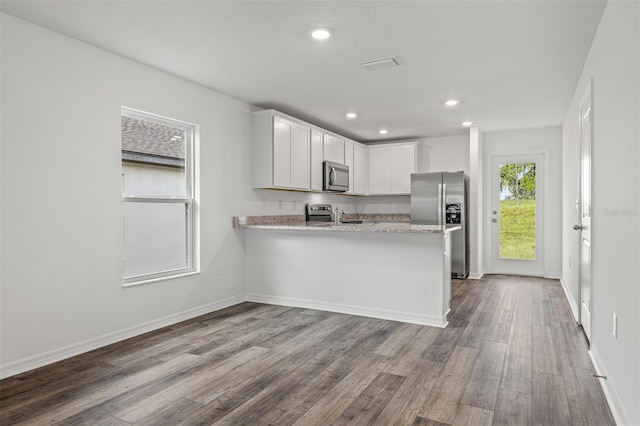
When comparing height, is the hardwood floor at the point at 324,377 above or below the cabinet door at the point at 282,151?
below

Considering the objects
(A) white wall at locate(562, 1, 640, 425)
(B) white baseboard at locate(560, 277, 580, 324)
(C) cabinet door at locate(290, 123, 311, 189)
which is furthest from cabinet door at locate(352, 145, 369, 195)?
(A) white wall at locate(562, 1, 640, 425)

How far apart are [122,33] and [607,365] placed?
3906 millimetres

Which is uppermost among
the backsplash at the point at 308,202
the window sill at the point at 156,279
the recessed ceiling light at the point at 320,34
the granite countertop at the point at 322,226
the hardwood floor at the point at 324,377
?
the recessed ceiling light at the point at 320,34

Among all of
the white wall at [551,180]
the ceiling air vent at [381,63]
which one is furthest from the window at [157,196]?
the white wall at [551,180]

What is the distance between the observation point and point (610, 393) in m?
2.34

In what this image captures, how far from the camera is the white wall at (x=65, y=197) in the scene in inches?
110

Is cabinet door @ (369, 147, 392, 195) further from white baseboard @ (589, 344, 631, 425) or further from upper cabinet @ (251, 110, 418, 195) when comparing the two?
white baseboard @ (589, 344, 631, 425)

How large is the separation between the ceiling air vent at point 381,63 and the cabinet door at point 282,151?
62.5 inches

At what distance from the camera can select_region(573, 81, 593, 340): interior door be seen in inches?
133

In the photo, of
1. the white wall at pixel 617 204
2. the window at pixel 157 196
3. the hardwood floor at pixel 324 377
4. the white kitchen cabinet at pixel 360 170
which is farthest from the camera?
the white kitchen cabinet at pixel 360 170

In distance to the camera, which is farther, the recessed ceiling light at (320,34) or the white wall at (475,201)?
the white wall at (475,201)

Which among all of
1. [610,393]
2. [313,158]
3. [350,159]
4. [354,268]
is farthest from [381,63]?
[350,159]

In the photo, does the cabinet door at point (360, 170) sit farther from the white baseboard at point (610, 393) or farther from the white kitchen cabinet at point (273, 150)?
the white baseboard at point (610, 393)

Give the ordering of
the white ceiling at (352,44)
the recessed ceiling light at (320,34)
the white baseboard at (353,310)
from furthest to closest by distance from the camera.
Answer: the white baseboard at (353,310) → the recessed ceiling light at (320,34) → the white ceiling at (352,44)
